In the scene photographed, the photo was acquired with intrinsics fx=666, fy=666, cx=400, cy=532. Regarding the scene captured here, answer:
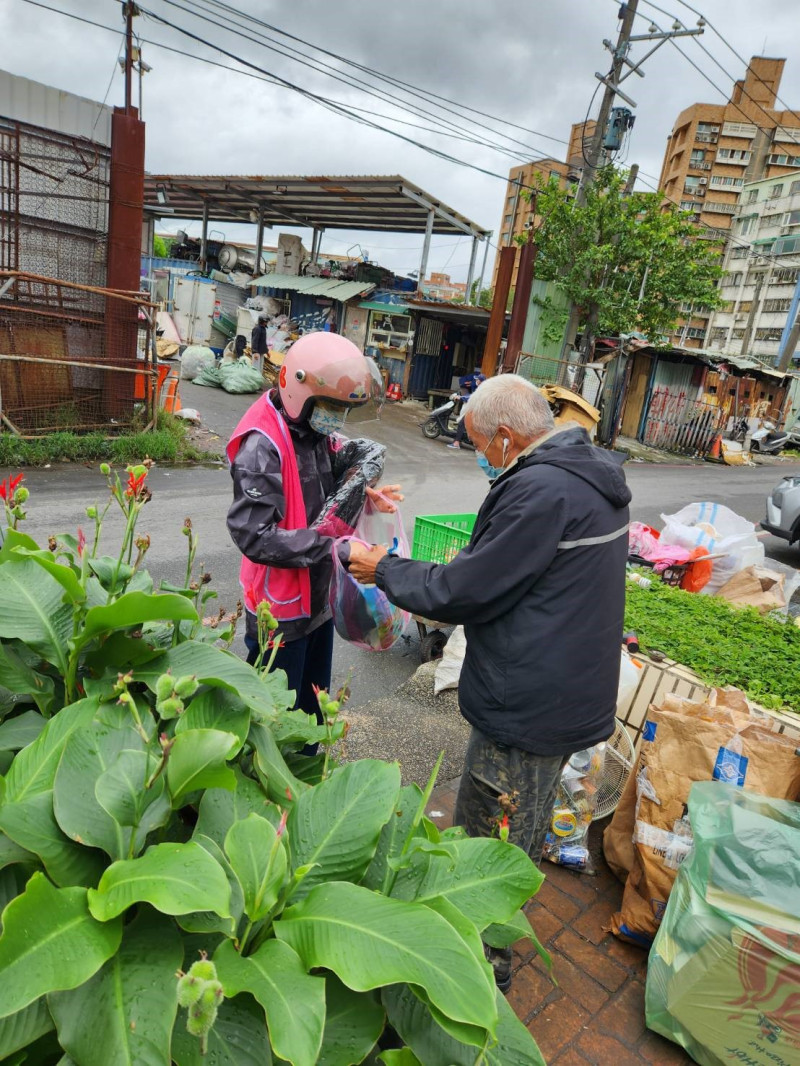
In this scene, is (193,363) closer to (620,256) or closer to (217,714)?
(620,256)

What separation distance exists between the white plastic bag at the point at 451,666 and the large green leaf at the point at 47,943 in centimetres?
332

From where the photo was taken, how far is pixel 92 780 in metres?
0.94

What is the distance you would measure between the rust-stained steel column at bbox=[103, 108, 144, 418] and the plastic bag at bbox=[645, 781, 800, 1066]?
9085mm

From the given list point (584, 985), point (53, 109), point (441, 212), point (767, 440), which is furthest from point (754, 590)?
point (767, 440)

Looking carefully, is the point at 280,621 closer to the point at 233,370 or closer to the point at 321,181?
the point at 233,370

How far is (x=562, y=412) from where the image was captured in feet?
16.2

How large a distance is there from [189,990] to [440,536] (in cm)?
388

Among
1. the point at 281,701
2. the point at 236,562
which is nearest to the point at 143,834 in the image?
the point at 281,701

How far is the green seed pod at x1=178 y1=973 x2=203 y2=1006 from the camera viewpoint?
23.2 inches

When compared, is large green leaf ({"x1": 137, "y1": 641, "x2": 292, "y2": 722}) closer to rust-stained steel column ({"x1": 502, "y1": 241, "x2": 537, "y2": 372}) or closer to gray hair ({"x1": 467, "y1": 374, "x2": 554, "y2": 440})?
gray hair ({"x1": 467, "y1": 374, "x2": 554, "y2": 440})

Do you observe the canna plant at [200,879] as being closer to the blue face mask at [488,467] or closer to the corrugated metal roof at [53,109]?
the blue face mask at [488,467]

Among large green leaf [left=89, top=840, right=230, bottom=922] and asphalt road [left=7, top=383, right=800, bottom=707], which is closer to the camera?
large green leaf [left=89, top=840, right=230, bottom=922]

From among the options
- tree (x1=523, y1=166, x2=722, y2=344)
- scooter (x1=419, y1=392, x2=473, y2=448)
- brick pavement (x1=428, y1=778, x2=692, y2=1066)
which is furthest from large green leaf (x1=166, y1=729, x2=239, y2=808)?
tree (x1=523, y1=166, x2=722, y2=344)

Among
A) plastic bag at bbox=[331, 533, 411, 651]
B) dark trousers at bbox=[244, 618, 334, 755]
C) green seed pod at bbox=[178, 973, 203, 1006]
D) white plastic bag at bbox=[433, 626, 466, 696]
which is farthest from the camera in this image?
white plastic bag at bbox=[433, 626, 466, 696]
